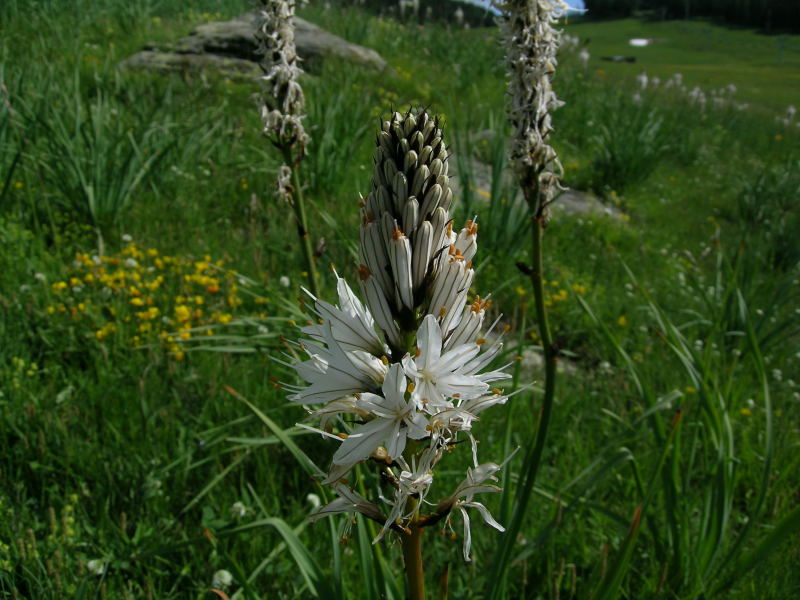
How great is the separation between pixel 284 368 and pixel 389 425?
2.48 m

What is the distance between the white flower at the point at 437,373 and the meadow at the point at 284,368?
0.47 meters

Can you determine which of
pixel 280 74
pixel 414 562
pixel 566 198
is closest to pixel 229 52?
pixel 566 198

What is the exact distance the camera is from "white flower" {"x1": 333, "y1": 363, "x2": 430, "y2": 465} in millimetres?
1182

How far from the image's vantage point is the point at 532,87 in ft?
8.46

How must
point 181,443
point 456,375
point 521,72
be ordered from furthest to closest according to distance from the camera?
point 181,443
point 521,72
point 456,375

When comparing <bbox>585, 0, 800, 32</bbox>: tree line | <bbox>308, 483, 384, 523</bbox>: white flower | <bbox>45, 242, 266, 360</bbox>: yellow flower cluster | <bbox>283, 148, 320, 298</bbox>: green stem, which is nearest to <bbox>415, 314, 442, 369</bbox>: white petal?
<bbox>308, 483, 384, 523</bbox>: white flower

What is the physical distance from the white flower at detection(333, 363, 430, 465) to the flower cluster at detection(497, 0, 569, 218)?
1505mm

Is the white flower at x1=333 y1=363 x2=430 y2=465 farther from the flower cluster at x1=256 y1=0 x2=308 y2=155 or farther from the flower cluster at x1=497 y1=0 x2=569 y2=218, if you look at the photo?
the flower cluster at x1=256 y1=0 x2=308 y2=155

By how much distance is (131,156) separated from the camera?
5.18 metres

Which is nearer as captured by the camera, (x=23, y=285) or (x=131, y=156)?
(x=23, y=285)

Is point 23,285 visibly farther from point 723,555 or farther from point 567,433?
point 723,555

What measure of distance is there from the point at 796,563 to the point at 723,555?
0.95 feet

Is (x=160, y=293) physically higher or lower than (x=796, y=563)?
higher

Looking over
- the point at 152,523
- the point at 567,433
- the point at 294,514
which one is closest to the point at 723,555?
the point at 567,433
